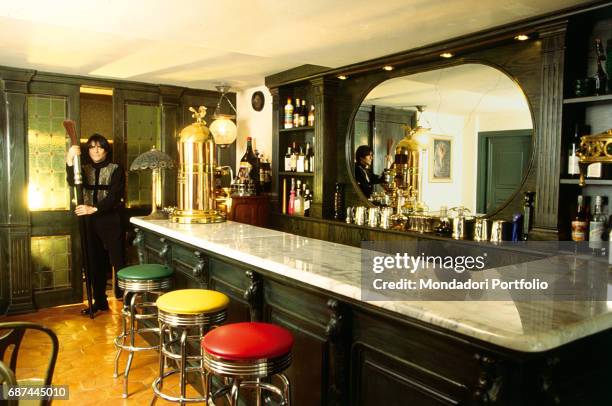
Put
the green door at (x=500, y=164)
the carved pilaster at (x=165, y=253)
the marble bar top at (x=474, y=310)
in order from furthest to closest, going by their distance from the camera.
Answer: the carved pilaster at (x=165, y=253) < the green door at (x=500, y=164) < the marble bar top at (x=474, y=310)

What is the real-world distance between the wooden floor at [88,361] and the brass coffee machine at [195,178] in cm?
120

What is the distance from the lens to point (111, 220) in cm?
529

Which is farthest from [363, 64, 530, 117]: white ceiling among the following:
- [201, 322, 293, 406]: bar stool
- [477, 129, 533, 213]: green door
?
[201, 322, 293, 406]: bar stool

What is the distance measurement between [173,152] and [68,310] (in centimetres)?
214

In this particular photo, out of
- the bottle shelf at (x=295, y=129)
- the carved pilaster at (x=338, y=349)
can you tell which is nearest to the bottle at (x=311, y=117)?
the bottle shelf at (x=295, y=129)

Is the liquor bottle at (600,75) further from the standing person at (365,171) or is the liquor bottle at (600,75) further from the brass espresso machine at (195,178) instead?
the brass espresso machine at (195,178)

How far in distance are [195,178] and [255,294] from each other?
171cm

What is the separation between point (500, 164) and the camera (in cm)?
331

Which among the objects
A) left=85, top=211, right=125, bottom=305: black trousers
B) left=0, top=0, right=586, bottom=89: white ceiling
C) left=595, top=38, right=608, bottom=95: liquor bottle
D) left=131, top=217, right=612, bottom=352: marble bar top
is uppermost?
left=0, top=0, right=586, bottom=89: white ceiling

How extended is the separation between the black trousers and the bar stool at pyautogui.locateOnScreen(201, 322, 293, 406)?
12.3 ft

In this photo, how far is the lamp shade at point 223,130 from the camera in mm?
5750

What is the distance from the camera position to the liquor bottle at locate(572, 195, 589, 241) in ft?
8.98

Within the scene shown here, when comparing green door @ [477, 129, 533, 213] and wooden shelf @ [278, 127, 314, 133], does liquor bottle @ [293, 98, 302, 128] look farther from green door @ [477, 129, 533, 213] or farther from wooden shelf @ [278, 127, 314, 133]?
green door @ [477, 129, 533, 213]

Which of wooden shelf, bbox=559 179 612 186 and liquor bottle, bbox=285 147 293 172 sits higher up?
liquor bottle, bbox=285 147 293 172
